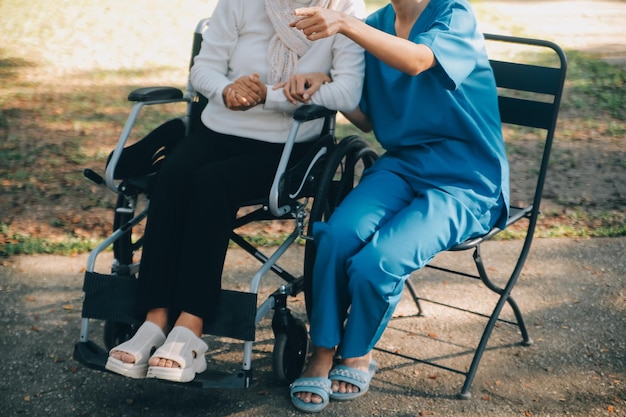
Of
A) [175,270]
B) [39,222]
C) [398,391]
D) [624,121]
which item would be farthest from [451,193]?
[624,121]

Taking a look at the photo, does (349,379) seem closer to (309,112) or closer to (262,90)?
(309,112)

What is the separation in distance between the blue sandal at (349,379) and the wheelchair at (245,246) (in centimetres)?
16

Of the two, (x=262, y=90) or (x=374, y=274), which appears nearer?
(x=374, y=274)

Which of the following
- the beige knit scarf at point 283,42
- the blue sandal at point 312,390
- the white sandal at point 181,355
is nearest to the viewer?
the white sandal at point 181,355

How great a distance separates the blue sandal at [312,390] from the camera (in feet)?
9.06

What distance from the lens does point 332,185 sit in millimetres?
3234

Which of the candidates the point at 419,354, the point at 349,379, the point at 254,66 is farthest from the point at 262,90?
the point at 419,354

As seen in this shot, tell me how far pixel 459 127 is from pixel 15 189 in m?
3.00

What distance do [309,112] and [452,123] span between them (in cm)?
53

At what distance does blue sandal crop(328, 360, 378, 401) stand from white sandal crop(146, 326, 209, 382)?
0.49 metres

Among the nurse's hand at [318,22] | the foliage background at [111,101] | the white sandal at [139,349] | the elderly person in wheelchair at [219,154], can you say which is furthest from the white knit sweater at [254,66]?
the foliage background at [111,101]

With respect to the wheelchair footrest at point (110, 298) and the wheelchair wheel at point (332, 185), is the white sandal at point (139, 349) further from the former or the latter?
the wheelchair wheel at point (332, 185)

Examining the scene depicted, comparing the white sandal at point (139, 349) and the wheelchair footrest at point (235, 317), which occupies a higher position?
the wheelchair footrest at point (235, 317)

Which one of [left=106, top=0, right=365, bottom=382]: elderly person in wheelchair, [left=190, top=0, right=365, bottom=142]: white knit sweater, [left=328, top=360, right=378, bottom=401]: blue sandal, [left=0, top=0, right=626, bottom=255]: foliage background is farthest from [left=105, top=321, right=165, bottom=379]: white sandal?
[left=0, top=0, right=626, bottom=255]: foliage background
